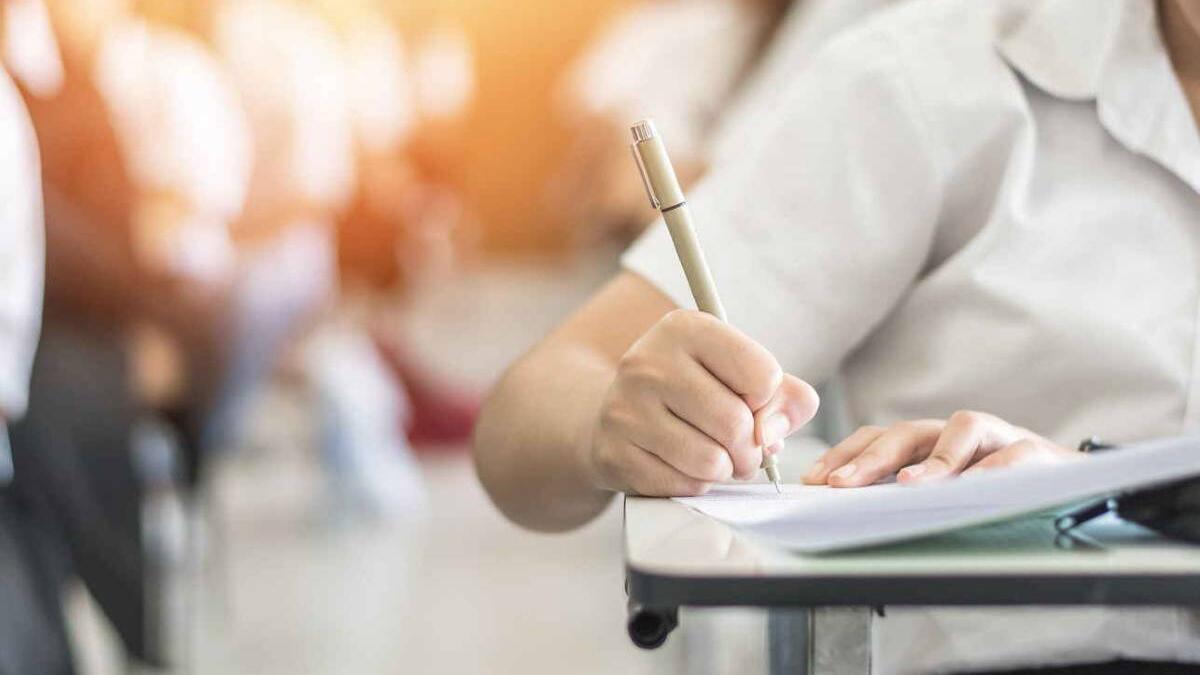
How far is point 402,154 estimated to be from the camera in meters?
4.59

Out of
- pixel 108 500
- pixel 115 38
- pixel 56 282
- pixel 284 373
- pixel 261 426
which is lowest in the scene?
pixel 261 426

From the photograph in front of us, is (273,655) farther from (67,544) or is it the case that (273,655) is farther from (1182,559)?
(1182,559)

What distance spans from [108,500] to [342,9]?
3.14 m

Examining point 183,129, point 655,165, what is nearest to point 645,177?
point 655,165

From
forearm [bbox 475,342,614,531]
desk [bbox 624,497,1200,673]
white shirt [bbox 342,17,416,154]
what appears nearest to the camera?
desk [bbox 624,497,1200,673]

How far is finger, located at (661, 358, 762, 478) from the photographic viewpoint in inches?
23.2

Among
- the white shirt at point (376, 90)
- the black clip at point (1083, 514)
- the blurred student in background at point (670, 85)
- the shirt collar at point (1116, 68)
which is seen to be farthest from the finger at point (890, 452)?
the white shirt at point (376, 90)

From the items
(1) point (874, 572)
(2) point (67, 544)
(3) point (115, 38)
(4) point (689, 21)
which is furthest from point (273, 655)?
(1) point (874, 572)

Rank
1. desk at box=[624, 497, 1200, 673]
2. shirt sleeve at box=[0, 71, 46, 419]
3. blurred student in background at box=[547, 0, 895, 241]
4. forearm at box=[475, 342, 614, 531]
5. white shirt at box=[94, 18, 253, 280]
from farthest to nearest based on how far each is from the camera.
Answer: blurred student in background at box=[547, 0, 895, 241], white shirt at box=[94, 18, 253, 280], shirt sleeve at box=[0, 71, 46, 419], forearm at box=[475, 342, 614, 531], desk at box=[624, 497, 1200, 673]

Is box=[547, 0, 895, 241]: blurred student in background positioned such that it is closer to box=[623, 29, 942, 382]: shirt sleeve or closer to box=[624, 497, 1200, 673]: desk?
box=[623, 29, 942, 382]: shirt sleeve

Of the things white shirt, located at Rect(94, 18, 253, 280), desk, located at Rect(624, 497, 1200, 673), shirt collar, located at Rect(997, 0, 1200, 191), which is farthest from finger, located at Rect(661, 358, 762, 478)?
white shirt, located at Rect(94, 18, 253, 280)

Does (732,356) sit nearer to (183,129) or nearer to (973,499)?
(973,499)

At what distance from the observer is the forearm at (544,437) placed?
0.75m

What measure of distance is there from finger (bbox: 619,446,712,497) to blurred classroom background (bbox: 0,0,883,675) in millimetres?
584
